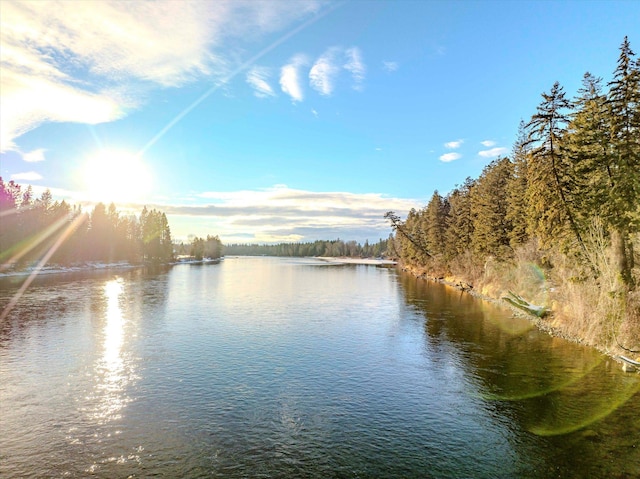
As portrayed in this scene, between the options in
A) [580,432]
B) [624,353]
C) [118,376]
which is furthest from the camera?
[624,353]

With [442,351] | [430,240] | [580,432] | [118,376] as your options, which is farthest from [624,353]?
[430,240]

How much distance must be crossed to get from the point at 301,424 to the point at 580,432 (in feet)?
35.2

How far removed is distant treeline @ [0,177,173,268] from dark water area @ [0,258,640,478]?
2775 inches

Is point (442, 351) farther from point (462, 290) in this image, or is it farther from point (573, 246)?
point (462, 290)

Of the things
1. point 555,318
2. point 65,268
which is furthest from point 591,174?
point 65,268

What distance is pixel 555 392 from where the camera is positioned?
19625 millimetres

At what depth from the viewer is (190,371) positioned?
2230 cm

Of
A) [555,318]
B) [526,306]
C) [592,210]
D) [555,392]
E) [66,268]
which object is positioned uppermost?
[592,210]

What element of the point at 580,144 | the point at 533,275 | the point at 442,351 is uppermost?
the point at 580,144

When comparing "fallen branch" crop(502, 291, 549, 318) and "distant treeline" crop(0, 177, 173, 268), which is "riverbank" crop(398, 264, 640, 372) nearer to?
"fallen branch" crop(502, 291, 549, 318)

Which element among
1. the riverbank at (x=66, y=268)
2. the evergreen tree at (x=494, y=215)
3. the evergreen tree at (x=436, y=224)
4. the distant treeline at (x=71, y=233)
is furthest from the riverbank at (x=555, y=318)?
the distant treeline at (x=71, y=233)

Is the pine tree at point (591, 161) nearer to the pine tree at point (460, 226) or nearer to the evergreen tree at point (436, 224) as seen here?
the pine tree at point (460, 226)

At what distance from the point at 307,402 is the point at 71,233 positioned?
111 m

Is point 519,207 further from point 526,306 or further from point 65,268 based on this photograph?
point 65,268
